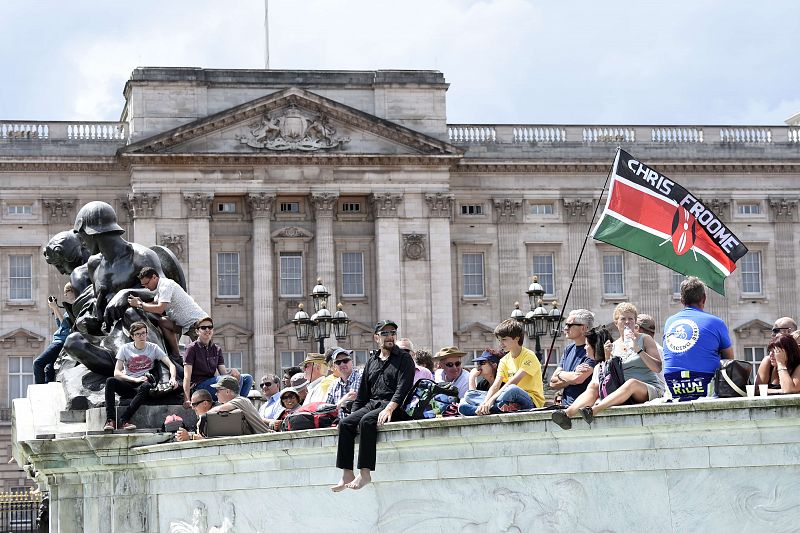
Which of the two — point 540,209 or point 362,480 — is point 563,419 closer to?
point 362,480

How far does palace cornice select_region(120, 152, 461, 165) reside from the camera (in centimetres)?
5469

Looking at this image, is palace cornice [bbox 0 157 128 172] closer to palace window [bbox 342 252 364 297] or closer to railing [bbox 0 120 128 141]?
railing [bbox 0 120 128 141]

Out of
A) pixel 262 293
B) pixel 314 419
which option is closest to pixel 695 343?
pixel 314 419

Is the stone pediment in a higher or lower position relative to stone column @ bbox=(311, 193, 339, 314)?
higher

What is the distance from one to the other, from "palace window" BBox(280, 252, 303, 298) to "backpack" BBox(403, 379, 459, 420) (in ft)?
144

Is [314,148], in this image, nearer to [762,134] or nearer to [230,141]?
[230,141]

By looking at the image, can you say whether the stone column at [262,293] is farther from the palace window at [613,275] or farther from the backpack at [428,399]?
the backpack at [428,399]

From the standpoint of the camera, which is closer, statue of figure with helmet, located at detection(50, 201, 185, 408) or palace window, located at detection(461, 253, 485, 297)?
statue of figure with helmet, located at detection(50, 201, 185, 408)

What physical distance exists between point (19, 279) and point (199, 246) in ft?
20.1

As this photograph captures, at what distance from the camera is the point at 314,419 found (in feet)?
41.8

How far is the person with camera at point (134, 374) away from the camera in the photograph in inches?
547

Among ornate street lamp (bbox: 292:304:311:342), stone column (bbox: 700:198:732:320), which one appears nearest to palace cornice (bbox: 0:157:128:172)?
ornate street lamp (bbox: 292:304:311:342)

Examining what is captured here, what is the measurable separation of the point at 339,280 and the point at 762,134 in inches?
663

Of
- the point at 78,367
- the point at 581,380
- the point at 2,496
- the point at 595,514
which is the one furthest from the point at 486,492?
the point at 2,496
